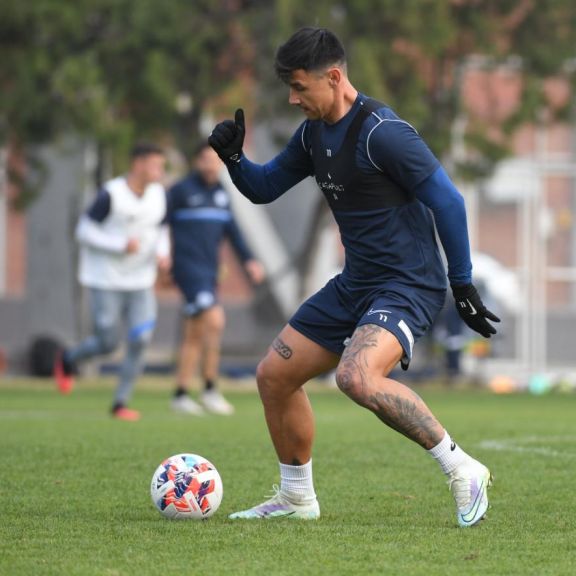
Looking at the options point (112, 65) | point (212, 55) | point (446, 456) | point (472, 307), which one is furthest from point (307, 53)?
point (212, 55)

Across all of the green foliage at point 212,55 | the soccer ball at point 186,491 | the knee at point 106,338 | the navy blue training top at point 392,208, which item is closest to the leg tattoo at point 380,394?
the navy blue training top at point 392,208

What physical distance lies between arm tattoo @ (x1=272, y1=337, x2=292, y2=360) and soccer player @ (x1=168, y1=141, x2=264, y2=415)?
7185 mm

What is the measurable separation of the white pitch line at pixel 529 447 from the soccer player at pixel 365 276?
3021mm

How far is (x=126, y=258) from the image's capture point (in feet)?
41.2

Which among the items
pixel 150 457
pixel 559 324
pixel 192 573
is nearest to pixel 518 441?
pixel 150 457

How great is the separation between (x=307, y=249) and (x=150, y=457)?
12541 mm

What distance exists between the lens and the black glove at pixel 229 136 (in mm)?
6539

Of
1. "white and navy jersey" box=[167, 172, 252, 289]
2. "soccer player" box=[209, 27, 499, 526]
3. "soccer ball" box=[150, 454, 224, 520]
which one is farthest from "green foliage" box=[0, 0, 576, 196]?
"soccer ball" box=[150, 454, 224, 520]

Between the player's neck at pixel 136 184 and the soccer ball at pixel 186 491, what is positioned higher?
the player's neck at pixel 136 184

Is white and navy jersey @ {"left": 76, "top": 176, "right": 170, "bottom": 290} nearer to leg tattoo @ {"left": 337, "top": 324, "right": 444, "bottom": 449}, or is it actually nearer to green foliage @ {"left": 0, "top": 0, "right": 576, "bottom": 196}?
green foliage @ {"left": 0, "top": 0, "right": 576, "bottom": 196}

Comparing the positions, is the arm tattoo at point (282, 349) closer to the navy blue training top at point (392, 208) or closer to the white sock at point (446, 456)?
the navy blue training top at point (392, 208)

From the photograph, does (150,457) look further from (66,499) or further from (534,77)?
(534,77)

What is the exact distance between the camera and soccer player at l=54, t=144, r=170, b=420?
41.0ft

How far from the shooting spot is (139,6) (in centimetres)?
1844
